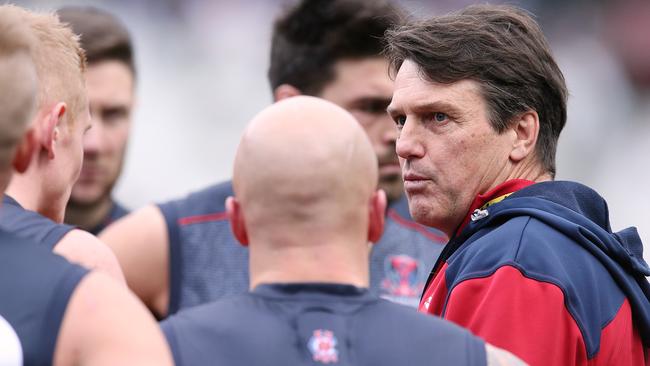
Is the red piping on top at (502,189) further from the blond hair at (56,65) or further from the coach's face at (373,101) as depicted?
the coach's face at (373,101)

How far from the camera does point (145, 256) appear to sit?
15.9 ft

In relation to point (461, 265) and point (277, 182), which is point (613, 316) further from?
point (277, 182)

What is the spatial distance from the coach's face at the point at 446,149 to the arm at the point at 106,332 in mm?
1473

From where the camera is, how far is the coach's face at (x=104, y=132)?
229 inches

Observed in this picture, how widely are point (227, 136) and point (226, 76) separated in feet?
1.92

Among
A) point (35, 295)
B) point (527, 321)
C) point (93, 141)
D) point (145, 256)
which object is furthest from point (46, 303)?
point (93, 141)

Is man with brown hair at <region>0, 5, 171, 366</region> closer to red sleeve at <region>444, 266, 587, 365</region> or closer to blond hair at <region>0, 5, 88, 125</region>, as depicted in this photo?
blond hair at <region>0, 5, 88, 125</region>

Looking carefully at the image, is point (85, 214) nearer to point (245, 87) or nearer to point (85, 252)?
point (85, 252)

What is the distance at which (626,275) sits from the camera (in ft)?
10.9

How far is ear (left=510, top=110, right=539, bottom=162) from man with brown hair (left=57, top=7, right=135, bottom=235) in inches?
113

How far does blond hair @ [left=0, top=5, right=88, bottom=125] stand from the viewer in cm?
284

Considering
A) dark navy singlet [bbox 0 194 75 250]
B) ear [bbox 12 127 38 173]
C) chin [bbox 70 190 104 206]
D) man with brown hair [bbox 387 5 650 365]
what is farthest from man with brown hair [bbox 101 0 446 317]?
ear [bbox 12 127 38 173]

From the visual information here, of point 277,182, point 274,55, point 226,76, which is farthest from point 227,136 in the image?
point 277,182

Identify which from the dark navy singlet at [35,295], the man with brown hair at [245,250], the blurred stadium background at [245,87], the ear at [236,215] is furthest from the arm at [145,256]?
the blurred stadium background at [245,87]
